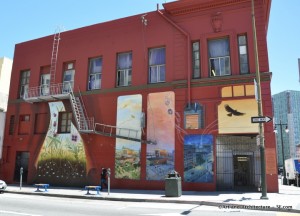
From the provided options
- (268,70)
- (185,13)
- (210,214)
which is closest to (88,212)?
(210,214)

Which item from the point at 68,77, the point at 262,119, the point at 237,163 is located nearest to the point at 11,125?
the point at 68,77

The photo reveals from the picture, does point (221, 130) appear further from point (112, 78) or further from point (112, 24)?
point (112, 24)

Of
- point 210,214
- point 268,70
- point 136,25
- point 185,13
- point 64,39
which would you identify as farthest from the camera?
point 64,39

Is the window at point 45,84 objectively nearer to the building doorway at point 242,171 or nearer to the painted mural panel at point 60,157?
the painted mural panel at point 60,157

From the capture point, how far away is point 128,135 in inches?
808

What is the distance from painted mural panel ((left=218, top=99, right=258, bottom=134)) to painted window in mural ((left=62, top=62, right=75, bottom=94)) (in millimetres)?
11988

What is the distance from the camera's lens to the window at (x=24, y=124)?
2473 cm

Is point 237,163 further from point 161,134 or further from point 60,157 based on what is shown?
point 60,157

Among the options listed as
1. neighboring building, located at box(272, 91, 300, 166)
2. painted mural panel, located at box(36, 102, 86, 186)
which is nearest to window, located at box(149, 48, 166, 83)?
painted mural panel, located at box(36, 102, 86, 186)

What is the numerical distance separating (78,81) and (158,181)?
392 inches

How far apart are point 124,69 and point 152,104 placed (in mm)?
3804

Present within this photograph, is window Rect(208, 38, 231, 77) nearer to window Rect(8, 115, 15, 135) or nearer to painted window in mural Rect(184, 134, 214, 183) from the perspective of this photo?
painted window in mural Rect(184, 134, 214, 183)

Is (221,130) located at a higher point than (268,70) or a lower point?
lower

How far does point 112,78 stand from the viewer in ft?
72.6
